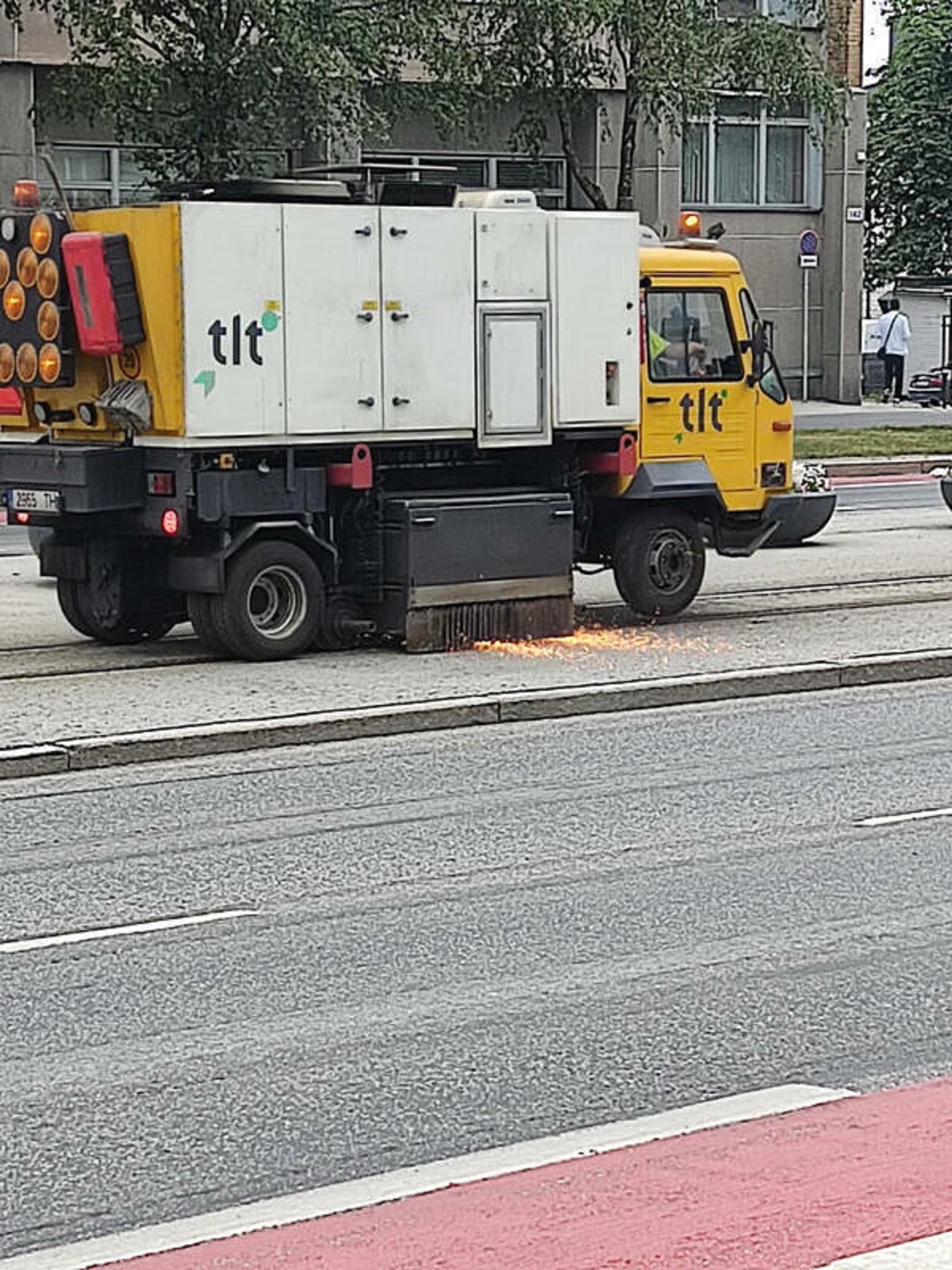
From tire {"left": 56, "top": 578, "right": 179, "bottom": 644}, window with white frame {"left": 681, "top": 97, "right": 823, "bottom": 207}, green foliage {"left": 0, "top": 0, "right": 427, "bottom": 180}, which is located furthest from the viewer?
window with white frame {"left": 681, "top": 97, "right": 823, "bottom": 207}

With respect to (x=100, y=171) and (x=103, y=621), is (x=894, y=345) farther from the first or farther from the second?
(x=103, y=621)

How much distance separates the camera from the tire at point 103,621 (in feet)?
49.1

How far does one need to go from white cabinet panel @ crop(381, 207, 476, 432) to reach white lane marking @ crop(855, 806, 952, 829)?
5274mm

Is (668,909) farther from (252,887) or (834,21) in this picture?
(834,21)

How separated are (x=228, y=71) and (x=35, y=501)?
1418 centimetres

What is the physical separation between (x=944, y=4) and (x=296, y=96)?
100 feet

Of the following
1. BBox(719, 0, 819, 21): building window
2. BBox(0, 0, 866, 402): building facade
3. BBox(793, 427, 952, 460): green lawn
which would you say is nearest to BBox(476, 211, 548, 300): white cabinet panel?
BBox(793, 427, 952, 460): green lawn

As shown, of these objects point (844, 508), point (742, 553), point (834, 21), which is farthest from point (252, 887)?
point (834, 21)

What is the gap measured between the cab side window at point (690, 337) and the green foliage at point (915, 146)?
3919cm

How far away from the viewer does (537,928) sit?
321 inches

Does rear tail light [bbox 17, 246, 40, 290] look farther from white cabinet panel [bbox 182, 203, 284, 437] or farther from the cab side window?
the cab side window

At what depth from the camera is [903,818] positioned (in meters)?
10.1

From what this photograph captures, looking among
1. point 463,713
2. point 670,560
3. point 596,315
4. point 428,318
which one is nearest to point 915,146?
point 670,560

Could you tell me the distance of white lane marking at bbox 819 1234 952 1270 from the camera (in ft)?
15.5
